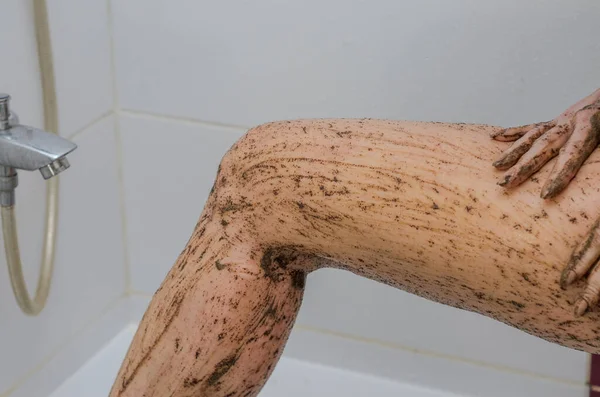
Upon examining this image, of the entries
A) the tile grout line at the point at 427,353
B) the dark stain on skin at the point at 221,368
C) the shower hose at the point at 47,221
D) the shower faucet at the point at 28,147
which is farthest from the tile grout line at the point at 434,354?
the dark stain on skin at the point at 221,368

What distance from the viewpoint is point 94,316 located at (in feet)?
4.17

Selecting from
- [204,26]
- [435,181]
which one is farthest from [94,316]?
[435,181]

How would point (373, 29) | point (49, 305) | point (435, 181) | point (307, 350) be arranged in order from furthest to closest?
point (307, 350)
point (49, 305)
point (373, 29)
point (435, 181)

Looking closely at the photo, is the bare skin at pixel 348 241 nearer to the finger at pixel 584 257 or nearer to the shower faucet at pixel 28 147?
the finger at pixel 584 257

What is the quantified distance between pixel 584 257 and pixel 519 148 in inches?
3.9

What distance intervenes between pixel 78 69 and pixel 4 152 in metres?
0.24

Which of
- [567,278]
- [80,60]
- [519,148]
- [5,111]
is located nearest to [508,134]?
[519,148]

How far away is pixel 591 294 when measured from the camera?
1.71 feet

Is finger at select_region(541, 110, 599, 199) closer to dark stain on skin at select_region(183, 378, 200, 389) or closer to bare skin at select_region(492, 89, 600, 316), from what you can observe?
bare skin at select_region(492, 89, 600, 316)

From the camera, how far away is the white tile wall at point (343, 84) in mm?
981

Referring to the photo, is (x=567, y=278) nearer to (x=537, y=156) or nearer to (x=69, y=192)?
(x=537, y=156)

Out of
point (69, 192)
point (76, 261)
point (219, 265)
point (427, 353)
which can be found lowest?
point (427, 353)

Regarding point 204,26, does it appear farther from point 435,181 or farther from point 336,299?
point 435,181

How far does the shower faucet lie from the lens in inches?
35.9
